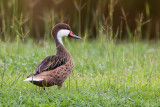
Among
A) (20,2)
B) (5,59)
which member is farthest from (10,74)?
(20,2)

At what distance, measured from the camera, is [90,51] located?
914cm

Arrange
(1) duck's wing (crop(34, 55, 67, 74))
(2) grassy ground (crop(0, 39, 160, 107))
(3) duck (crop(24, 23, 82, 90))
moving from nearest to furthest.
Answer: (2) grassy ground (crop(0, 39, 160, 107))
(3) duck (crop(24, 23, 82, 90))
(1) duck's wing (crop(34, 55, 67, 74))

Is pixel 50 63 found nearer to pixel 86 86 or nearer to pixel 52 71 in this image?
pixel 52 71

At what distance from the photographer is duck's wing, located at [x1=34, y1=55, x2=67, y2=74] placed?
4.92m

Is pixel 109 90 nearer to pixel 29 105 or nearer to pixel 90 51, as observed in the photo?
pixel 29 105

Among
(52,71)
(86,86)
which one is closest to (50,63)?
(52,71)

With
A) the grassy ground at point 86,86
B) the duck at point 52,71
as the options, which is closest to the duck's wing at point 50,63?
the duck at point 52,71

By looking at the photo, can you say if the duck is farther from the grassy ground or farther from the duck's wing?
the grassy ground

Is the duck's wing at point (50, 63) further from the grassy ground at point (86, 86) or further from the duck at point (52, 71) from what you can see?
the grassy ground at point (86, 86)

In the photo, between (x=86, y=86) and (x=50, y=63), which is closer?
(x=50, y=63)

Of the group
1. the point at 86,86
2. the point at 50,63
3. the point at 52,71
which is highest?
the point at 50,63

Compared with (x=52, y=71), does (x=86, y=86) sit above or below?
below

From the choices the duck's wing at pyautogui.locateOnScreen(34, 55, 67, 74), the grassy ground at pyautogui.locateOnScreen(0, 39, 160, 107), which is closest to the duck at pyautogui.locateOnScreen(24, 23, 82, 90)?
the duck's wing at pyautogui.locateOnScreen(34, 55, 67, 74)

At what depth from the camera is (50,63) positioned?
498cm
